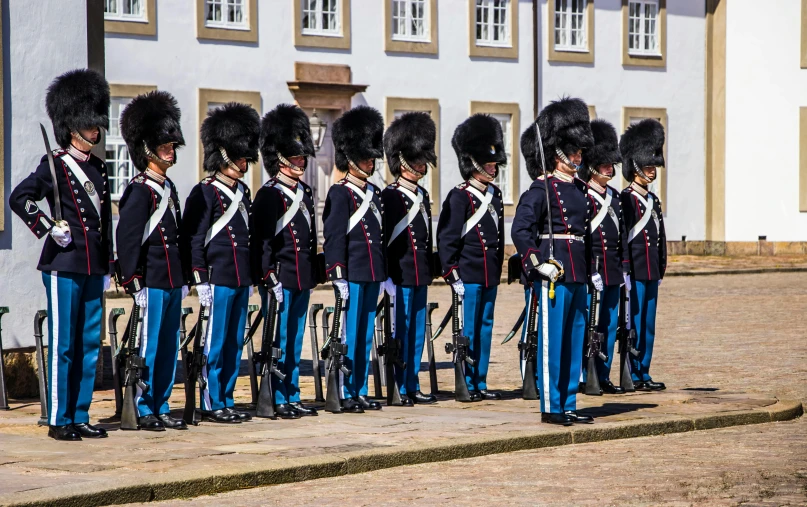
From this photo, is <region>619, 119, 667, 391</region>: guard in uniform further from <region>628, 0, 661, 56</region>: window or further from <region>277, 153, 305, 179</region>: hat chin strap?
<region>628, 0, 661, 56</region>: window

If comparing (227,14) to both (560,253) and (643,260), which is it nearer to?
(643,260)

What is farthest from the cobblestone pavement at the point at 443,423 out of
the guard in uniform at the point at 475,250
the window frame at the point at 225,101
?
the window frame at the point at 225,101

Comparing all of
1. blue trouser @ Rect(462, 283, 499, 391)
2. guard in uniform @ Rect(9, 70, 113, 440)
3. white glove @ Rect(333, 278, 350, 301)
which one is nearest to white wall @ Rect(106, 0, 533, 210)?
blue trouser @ Rect(462, 283, 499, 391)

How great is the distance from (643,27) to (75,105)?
25242 mm

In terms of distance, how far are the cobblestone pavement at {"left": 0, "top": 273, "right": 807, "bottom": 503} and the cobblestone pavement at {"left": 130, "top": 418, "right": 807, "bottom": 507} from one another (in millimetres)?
57

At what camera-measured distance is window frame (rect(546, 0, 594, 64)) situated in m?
31.8

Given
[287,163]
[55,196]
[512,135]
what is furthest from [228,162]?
[512,135]

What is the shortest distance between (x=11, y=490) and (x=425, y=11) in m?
23.9

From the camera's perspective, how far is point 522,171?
105 ft

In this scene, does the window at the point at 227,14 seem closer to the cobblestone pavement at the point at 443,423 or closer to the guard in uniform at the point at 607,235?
the cobblestone pavement at the point at 443,423

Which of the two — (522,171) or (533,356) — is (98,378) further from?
(522,171)

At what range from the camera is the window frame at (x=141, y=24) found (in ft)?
87.1

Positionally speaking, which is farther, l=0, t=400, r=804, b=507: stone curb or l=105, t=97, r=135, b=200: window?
l=105, t=97, r=135, b=200: window

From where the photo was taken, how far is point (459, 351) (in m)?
11.2
